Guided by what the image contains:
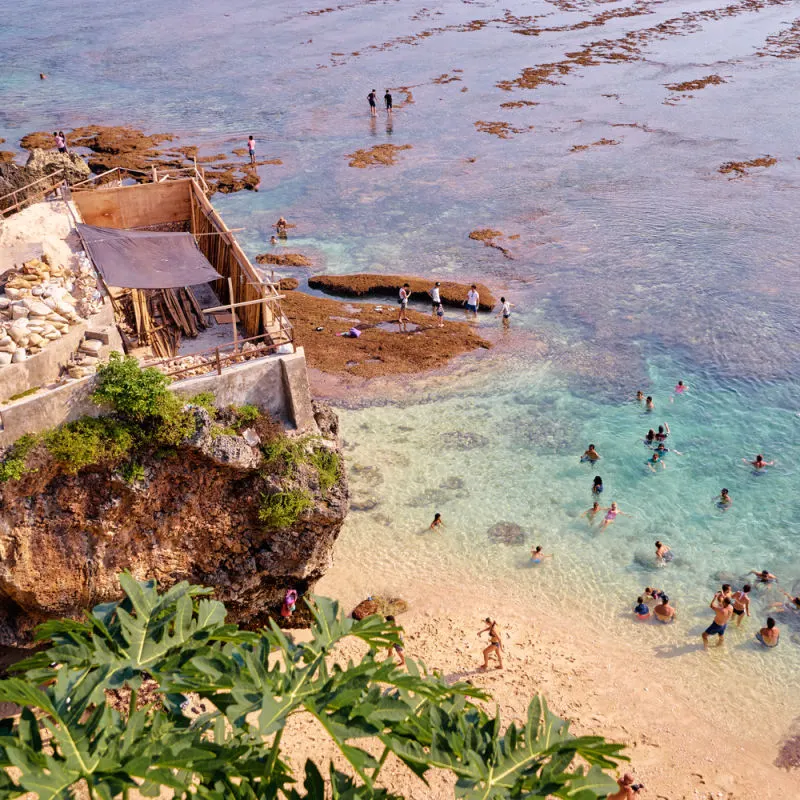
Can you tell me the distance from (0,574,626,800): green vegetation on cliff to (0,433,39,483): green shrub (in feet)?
19.9

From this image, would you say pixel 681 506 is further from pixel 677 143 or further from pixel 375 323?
pixel 677 143

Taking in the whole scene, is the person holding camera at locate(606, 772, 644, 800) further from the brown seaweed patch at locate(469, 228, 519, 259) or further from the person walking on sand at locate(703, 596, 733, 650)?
the brown seaweed patch at locate(469, 228, 519, 259)

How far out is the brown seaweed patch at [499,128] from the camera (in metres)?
53.6

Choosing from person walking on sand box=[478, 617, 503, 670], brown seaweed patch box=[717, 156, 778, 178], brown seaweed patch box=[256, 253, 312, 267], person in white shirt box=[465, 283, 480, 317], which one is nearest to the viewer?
person walking on sand box=[478, 617, 503, 670]

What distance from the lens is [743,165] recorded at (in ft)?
155

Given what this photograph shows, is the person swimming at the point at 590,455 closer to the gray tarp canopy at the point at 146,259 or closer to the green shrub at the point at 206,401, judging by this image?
the gray tarp canopy at the point at 146,259

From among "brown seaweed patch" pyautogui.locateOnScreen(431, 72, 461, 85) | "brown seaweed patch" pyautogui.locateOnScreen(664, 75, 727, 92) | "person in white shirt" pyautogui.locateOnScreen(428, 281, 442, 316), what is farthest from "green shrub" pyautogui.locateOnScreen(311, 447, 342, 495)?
"brown seaweed patch" pyautogui.locateOnScreen(664, 75, 727, 92)

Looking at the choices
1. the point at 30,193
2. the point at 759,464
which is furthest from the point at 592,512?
the point at 30,193

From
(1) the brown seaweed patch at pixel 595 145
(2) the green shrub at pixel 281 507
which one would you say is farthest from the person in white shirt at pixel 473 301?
(1) the brown seaweed patch at pixel 595 145

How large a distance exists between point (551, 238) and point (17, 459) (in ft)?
101

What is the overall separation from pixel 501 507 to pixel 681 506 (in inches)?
213

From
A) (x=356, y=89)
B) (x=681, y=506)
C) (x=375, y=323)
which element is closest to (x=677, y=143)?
(x=356, y=89)

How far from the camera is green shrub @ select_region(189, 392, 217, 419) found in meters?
15.9

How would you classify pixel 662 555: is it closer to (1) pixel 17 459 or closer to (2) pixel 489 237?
(1) pixel 17 459
